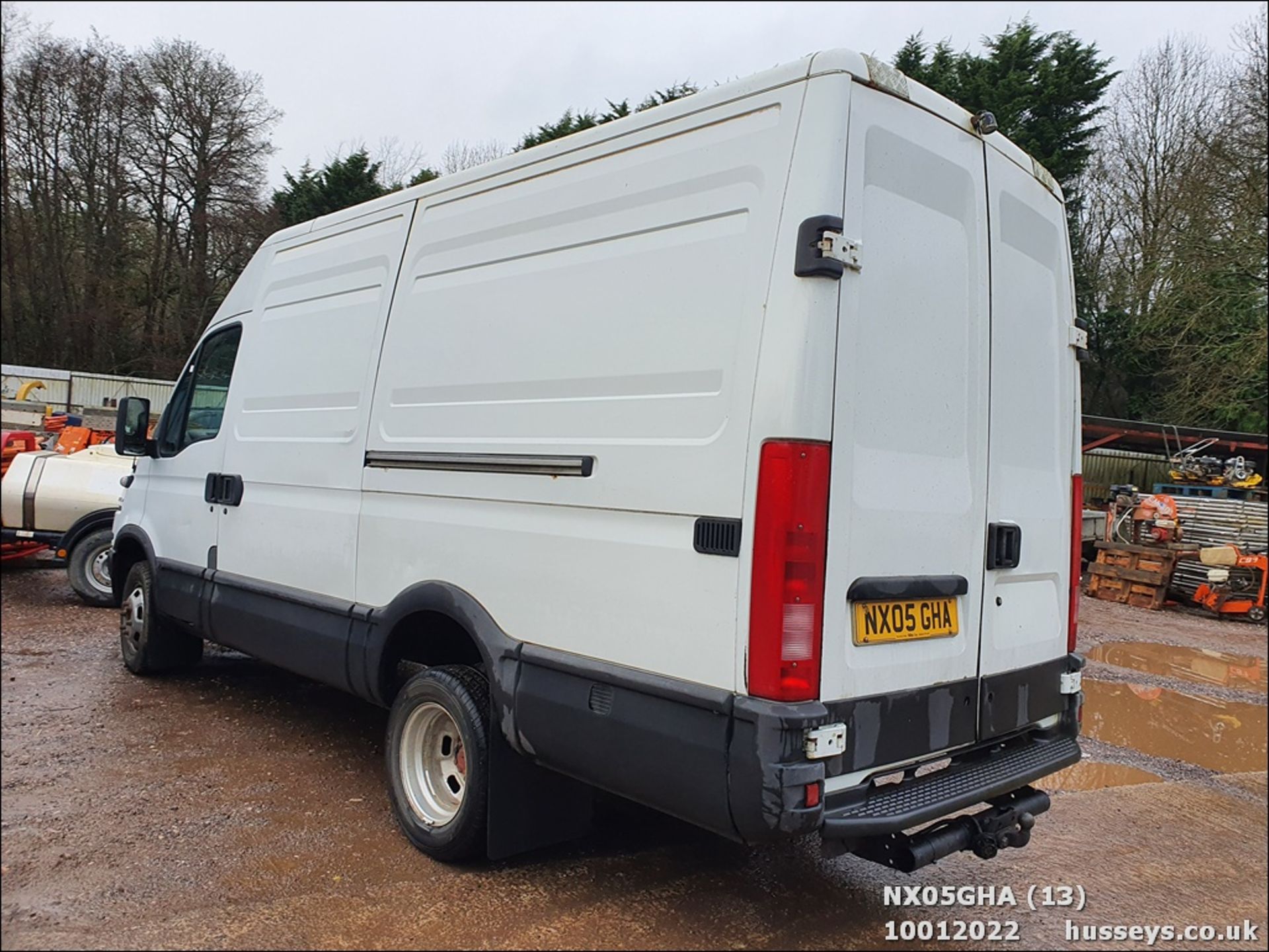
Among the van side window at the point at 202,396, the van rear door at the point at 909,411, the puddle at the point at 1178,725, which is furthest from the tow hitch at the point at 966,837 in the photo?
the van side window at the point at 202,396

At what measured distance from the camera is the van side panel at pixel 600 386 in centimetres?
281

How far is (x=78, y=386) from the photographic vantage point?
79.3ft

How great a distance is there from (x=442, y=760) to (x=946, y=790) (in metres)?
1.98

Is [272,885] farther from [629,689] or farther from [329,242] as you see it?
[329,242]

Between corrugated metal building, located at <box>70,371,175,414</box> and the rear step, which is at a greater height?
corrugated metal building, located at <box>70,371,175,414</box>

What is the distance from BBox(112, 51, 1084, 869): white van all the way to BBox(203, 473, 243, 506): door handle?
91 centimetres

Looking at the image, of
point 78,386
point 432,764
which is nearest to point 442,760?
point 432,764

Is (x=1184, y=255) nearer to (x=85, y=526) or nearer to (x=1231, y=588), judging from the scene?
(x=1231, y=588)

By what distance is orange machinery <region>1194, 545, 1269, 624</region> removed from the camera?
1165 centimetres

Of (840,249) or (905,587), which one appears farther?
(905,587)

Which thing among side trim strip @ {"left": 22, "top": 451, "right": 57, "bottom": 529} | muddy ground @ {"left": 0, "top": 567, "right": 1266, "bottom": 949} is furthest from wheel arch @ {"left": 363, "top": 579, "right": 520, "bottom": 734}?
side trim strip @ {"left": 22, "top": 451, "right": 57, "bottom": 529}

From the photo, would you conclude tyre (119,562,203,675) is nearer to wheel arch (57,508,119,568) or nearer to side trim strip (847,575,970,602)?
wheel arch (57,508,119,568)

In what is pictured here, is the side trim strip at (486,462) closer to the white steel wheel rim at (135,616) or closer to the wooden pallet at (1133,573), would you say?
the white steel wheel rim at (135,616)

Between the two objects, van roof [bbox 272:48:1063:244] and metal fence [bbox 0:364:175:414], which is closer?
van roof [bbox 272:48:1063:244]
